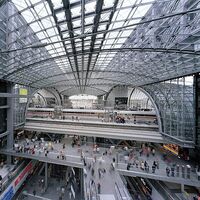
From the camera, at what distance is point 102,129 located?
33.2 metres

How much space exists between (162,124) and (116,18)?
24.3 meters

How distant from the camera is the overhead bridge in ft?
99.7

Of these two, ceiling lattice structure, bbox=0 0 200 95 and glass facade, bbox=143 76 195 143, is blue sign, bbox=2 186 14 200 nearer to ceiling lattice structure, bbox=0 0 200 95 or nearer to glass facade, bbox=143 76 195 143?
ceiling lattice structure, bbox=0 0 200 95

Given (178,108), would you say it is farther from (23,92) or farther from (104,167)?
(23,92)

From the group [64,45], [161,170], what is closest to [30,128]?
[64,45]

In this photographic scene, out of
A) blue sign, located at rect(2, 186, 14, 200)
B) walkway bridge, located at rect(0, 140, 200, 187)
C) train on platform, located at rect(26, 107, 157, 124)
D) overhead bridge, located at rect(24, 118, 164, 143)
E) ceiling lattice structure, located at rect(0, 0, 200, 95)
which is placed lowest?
blue sign, located at rect(2, 186, 14, 200)

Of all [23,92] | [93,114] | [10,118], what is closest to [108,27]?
[10,118]

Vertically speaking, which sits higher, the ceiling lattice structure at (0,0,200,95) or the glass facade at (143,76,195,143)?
the ceiling lattice structure at (0,0,200,95)

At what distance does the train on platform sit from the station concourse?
27 cm

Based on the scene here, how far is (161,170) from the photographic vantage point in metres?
20.4

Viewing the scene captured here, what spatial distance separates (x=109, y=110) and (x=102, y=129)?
6.66 metres

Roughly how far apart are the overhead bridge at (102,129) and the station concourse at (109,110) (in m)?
0.21

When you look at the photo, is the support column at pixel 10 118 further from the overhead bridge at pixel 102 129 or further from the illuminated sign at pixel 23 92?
the overhead bridge at pixel 102 129

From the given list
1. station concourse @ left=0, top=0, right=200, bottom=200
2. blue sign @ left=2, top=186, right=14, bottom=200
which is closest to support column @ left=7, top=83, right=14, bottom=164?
station concourse @ left=0, top=0, right=200, bottom=200
